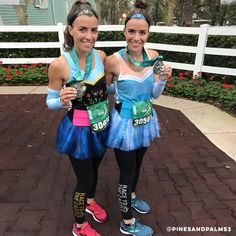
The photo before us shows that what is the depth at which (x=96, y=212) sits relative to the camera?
2857 millimetres

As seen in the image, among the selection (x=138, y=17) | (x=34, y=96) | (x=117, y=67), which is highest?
(x=138, y=17)

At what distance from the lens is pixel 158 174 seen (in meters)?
3.67

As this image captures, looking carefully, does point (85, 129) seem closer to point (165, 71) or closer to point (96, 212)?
point (165, 71)

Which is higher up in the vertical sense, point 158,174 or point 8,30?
point 8,30

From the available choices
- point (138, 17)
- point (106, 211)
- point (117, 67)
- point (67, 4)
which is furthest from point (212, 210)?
point (67, 4)

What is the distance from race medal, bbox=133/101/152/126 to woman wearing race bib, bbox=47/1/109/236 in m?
0.23

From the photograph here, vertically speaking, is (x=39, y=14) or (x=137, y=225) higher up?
(x=39, y=14)

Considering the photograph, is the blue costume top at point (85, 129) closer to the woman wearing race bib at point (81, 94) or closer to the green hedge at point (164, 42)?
the woman wearing race bib at point (81, 94)

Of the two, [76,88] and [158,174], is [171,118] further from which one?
[76,88]

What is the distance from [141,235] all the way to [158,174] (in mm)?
1164

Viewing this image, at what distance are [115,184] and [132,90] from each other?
1.50 meters

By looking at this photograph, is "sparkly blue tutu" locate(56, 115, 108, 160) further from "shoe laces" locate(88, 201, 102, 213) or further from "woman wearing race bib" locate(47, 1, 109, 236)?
"shoe laces" locate(88, 201, 102, 213)

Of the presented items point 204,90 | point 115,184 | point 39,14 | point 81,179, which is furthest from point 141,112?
point 39,14

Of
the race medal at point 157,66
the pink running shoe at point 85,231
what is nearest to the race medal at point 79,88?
the race medal at point 157,66
